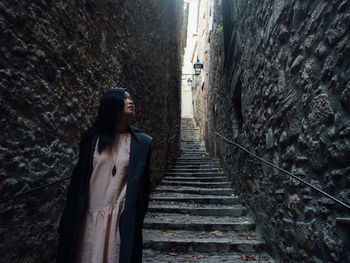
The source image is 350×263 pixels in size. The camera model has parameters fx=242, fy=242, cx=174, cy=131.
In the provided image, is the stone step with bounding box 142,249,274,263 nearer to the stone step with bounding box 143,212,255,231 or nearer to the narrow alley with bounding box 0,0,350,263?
the narrow alley with bounding box 0,0,350,263

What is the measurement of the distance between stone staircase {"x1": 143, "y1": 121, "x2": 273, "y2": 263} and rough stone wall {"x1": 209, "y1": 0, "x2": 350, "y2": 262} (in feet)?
1.09

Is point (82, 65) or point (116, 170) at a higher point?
point (82, 65)

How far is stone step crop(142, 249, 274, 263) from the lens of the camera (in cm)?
273

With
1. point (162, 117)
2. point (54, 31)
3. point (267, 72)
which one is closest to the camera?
point (54, 31)

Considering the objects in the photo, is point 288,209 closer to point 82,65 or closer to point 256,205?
point 256,205

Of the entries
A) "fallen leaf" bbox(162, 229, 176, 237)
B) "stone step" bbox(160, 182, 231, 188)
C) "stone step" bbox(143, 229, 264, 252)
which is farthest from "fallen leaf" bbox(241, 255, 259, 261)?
"stone step" bbox(160, 182, 231, 188)

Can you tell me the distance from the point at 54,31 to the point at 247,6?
318cm

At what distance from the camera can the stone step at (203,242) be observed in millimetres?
2965

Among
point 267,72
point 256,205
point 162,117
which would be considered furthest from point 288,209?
point 162,117

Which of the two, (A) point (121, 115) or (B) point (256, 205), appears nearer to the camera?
(A) point (121, 115)

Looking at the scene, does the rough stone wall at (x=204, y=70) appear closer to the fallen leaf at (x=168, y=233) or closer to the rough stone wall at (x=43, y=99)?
the fallen leaf at (x=168, y=233)

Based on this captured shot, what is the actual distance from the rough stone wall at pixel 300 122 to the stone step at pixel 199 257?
0.24m

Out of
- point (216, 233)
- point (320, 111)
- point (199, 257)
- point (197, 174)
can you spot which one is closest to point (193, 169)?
point (197, 174)

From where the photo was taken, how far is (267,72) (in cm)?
281
